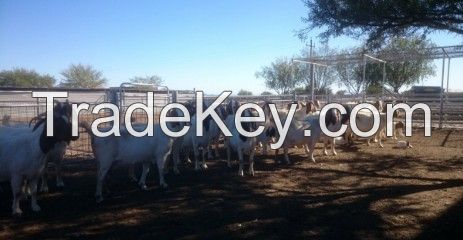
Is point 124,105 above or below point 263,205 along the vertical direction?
above

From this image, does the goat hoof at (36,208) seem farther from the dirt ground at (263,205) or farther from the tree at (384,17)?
the tree at (384,17)

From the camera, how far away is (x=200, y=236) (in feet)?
18.9

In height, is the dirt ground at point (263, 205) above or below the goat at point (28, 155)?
below

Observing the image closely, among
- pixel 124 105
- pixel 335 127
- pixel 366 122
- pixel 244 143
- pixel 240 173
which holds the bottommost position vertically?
pixel 240 173

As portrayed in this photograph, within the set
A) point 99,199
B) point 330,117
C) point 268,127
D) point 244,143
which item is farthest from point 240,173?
point 330,117

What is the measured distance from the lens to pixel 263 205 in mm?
7406

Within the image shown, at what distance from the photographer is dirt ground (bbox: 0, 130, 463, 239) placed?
237 inches

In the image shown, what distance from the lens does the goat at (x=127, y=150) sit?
25.2 feet

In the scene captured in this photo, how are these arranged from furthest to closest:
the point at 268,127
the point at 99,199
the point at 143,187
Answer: the point at 268,127, the point at 143,187, the point at 99,199

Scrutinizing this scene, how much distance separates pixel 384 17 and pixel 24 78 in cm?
5238

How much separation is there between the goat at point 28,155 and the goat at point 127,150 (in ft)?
2.14

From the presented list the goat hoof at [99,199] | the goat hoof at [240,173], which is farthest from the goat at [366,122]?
the goat hoof at [99,199]

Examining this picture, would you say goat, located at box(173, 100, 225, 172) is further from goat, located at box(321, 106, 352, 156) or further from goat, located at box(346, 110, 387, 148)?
goat, located at box(346, 110, 387, 148)

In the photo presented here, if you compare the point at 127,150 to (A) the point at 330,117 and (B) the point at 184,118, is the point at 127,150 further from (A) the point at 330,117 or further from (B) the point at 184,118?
(A) the point at 330,117
